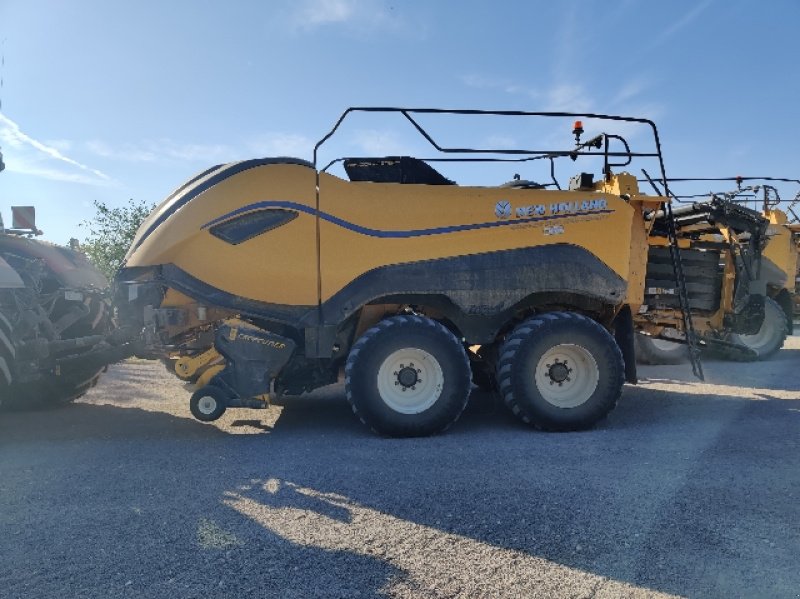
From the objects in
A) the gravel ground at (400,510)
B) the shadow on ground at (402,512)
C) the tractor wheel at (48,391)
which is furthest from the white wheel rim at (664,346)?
the tractor wheel at (48,391)

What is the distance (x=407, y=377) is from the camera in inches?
200

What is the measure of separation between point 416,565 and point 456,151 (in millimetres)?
3893

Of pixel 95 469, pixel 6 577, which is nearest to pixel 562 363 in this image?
pixel 95 469

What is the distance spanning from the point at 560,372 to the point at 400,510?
257 centimetres

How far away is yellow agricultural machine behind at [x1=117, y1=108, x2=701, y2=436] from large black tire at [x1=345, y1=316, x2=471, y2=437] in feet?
0.04

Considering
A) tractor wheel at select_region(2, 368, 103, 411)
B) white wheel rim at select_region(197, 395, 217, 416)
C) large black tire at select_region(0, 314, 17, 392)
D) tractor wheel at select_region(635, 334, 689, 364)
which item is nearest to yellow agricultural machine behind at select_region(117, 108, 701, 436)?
white wheel rim at select_region(197, 395, 217, 416)

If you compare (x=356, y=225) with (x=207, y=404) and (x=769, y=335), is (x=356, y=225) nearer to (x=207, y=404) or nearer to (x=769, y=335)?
(x=207, y=404)

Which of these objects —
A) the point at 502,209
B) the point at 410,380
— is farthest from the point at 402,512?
the point at 502,209

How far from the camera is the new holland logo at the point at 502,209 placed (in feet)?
17.2

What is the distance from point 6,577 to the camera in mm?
2562

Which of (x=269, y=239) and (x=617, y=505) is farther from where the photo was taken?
(x=269, y=239)

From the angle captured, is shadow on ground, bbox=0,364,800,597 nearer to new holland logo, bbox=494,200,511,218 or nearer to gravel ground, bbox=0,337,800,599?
gravel ground, bbox=0,337,800,599

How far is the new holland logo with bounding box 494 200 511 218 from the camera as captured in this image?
206 inches

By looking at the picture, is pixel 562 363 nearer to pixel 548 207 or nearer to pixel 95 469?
pixel 548 207
